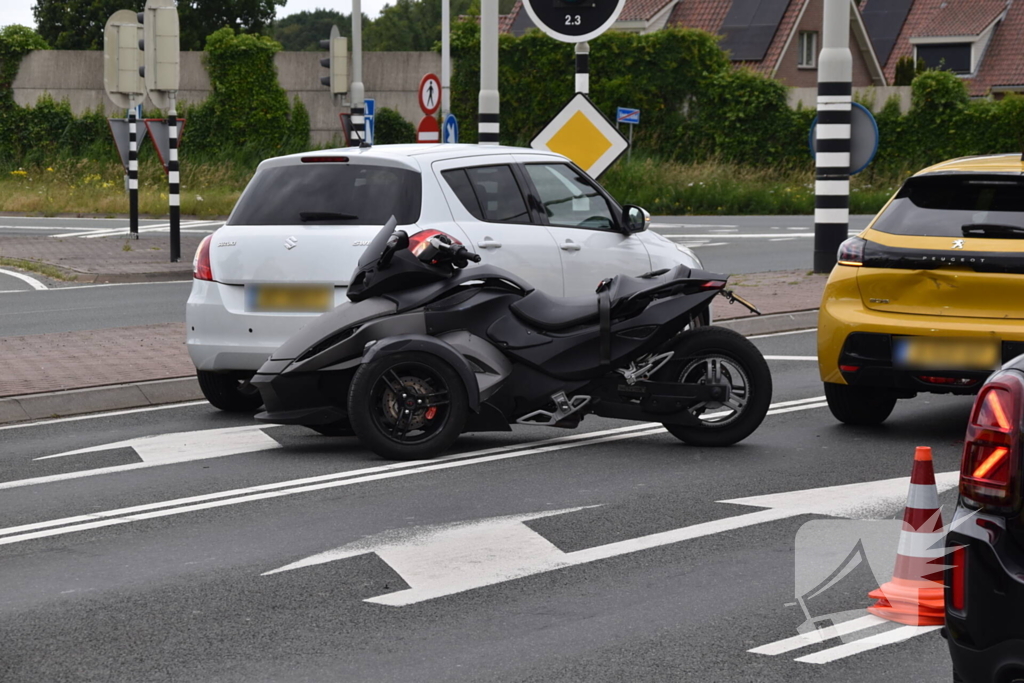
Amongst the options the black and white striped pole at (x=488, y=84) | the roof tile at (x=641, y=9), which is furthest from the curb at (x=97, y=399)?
the roof tile at (x=641, y=9)

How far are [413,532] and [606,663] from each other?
1.87 meters

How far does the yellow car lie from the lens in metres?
8.04

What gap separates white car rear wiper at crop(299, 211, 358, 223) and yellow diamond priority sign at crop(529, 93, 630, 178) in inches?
186

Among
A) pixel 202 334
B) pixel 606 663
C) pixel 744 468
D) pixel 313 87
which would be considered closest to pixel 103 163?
pixel 313 87

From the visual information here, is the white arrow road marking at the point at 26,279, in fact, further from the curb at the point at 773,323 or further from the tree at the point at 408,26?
the tree at the point at 408,26

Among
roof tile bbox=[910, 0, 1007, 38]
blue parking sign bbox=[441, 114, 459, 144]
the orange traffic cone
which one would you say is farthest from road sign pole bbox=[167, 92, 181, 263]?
roof tile bbox=[910, 0, 1007, 38]

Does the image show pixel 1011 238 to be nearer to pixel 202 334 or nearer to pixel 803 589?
pixel 803 589

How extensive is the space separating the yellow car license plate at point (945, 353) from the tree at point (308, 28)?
117 meters

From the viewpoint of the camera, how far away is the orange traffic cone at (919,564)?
5094mm

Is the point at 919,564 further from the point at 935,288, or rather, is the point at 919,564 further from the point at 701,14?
the point at 701,14

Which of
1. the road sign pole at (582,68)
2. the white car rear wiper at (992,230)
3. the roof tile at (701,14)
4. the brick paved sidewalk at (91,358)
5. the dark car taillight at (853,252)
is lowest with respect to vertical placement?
the brick paved sidewalk at (91,358)

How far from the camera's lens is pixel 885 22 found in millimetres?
66688

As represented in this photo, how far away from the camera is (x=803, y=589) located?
18.1 ft

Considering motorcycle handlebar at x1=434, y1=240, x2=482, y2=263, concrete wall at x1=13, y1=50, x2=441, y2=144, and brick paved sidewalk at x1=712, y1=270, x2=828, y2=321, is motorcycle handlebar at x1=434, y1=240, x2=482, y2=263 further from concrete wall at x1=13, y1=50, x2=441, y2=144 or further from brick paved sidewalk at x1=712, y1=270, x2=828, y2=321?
concrete wall at x1=13, y1=50, x2=441, y2=144
